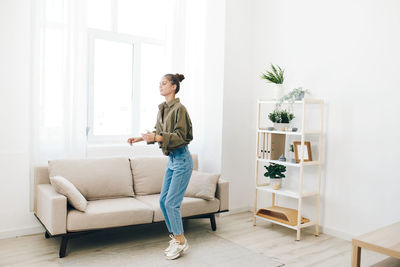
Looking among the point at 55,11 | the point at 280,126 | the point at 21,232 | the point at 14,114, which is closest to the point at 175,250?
the point at 21,232

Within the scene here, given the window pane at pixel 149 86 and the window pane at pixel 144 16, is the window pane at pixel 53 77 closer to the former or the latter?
the window pane at pixel 144 16

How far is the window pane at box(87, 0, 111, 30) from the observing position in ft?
12.7

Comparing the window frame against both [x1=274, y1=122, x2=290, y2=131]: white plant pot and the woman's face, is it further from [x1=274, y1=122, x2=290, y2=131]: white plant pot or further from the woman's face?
[x1=274, y1=122, x2=290, y2=131]: white plant pot

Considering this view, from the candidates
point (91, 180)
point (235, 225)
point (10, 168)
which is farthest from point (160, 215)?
point (10, 168)

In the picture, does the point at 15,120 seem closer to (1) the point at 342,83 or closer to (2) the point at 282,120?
(2) the point at 282,120

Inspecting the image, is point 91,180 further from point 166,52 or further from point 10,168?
point 166,52

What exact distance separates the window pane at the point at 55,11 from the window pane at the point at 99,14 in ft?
1.53

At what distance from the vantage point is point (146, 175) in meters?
3.70

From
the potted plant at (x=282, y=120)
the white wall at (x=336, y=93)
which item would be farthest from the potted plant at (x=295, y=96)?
the white wall at (x=336, y=93)

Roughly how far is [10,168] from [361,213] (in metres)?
3.26

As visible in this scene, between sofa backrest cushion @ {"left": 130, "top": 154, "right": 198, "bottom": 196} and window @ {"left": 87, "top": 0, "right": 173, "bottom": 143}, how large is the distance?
0.52 m

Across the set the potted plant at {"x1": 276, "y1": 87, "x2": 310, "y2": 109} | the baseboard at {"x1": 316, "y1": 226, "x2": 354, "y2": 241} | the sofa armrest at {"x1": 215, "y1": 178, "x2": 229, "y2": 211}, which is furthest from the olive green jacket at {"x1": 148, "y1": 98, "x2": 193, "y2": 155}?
the baseboard at {"x1": 316, "y1": 226, "x2": 354, "y2": 241}

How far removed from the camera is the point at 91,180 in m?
3.34

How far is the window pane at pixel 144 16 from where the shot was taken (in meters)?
4.07
